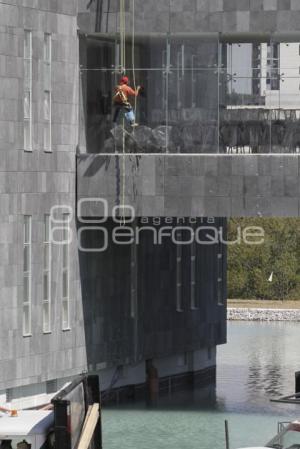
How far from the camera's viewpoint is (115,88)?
33250 millimetres

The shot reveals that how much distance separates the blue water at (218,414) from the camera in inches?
1183

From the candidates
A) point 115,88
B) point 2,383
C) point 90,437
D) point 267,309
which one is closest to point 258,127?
point 115,88

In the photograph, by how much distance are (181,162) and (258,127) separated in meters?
1.56

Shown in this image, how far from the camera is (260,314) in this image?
6850cm

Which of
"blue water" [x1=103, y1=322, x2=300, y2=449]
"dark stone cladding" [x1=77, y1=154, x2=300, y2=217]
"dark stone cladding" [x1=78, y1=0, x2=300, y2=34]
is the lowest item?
"blue water" [x1=103, y1=322, x2=300, y2=449]

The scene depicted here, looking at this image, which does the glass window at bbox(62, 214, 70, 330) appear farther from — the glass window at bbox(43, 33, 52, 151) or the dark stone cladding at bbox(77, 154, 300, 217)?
the glass window at bbox(43, 33, 52, 151)

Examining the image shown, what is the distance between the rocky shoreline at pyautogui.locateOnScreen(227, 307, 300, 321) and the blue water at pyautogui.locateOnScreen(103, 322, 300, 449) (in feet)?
66.2

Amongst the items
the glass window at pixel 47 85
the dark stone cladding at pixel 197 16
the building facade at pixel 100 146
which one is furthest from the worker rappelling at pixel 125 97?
the glass window at pixel 47 85

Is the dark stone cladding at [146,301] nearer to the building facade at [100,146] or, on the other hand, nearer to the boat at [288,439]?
the building facade at [100,146]

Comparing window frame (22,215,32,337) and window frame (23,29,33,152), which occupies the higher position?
window frame (23,29,33,152)

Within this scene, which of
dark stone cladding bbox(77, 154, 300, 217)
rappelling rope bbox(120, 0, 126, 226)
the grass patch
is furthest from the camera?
the grass patch

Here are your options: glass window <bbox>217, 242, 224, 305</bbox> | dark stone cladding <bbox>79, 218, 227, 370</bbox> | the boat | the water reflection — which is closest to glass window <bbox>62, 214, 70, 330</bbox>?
dark stone cladding <bbox>79, 218, 227, 370</bbox>

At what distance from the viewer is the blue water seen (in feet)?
98.6

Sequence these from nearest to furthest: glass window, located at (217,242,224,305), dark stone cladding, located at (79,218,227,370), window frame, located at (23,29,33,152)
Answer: window frame, located at (23,29,33,152), dark stone cladding, located at (79,218,227,370), glass window, located at (217,242,224,305)
